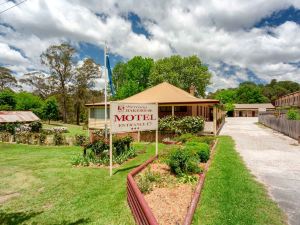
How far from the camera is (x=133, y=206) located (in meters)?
5.52

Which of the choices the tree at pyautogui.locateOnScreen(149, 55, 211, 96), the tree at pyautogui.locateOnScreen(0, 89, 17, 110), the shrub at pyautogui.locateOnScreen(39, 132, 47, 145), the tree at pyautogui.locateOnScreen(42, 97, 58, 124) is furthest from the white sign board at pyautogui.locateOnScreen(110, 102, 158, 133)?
the tree at pyautogui.locateOnScreen(0, 89, 17, 110)

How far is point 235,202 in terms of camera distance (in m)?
5.84

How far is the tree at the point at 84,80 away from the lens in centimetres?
5022

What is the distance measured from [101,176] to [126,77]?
178 ft

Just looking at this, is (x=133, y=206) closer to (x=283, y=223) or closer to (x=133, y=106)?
(x=283, y=223)

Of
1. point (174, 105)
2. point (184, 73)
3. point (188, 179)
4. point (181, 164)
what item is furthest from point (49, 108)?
point (188, 179)

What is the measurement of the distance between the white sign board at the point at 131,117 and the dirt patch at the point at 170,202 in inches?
121

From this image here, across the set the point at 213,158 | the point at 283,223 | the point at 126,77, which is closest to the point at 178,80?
the point at 126,77

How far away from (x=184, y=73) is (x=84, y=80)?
2185 cm

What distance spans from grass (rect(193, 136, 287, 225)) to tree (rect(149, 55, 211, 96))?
4198 centimetres

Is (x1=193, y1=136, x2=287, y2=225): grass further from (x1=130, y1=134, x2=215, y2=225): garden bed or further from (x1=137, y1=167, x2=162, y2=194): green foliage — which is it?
(x1=137, y1=167, x2=162, y2=194): green foliage

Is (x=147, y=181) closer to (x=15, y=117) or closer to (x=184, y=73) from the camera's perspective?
(x=15, y=117)

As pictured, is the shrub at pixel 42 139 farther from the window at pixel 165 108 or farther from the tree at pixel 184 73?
the tree at pixel 184 73

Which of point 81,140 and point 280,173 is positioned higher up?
point 81,140
